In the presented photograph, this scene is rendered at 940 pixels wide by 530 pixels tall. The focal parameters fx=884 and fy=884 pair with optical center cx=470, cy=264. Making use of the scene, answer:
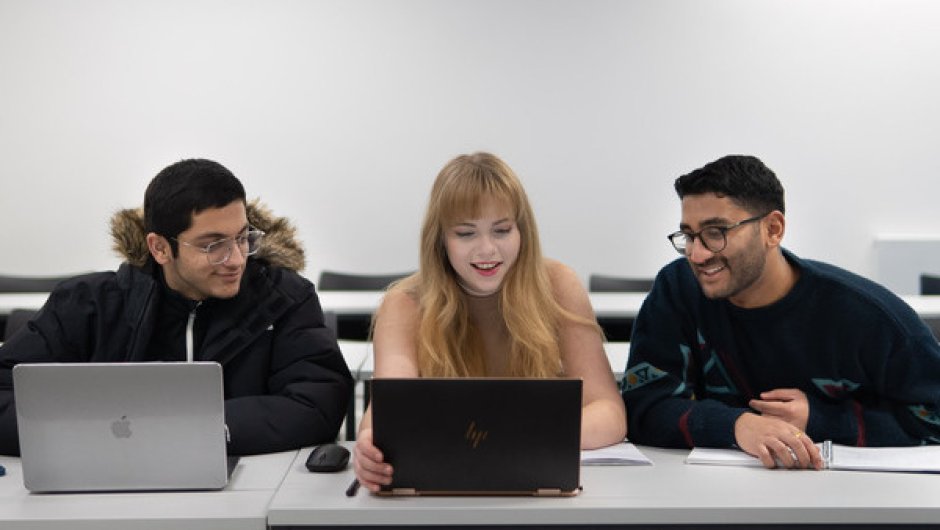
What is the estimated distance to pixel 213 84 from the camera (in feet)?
17.5

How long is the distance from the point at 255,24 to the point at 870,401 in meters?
4.38

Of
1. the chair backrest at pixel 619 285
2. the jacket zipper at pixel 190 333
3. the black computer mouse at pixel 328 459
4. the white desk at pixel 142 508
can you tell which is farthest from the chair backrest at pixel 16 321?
the chair backrest at pixel 619 285

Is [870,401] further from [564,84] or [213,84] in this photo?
[213,84]

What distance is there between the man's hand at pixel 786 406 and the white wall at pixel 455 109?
3669 millimetres

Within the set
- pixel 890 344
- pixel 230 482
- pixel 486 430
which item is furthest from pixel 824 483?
pixel 230 482

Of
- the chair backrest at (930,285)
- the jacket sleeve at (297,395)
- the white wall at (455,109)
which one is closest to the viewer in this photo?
the jacket sleeve at (297,395)

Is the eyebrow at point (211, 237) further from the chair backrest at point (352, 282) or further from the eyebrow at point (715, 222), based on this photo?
the chair backrest at point (352, 282)

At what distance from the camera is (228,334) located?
6.42ft

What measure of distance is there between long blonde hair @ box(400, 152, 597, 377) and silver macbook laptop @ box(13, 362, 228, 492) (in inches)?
23.9

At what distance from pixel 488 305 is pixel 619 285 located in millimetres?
2523

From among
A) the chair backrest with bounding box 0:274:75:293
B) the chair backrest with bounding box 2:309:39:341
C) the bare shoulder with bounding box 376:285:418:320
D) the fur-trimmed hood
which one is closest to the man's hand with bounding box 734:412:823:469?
the bare shoulder with bounding box 376:285:418:320

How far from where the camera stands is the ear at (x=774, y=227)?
188 cm

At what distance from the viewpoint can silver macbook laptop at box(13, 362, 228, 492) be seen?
146 cm

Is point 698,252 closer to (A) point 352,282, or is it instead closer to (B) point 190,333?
(B) point 190,333
